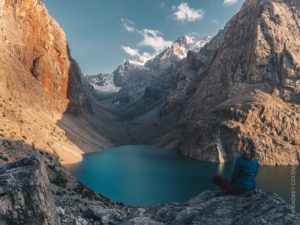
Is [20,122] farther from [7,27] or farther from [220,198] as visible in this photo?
[220,198]

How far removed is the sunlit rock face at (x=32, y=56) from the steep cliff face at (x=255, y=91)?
64.0 m

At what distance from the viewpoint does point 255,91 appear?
157000mm

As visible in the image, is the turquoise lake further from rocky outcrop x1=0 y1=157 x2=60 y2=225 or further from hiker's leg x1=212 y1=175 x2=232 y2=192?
rocky outcrop x1=0 y1=157 x2=60 y2=225

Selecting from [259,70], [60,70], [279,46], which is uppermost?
[279,46]

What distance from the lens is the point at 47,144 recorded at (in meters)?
101

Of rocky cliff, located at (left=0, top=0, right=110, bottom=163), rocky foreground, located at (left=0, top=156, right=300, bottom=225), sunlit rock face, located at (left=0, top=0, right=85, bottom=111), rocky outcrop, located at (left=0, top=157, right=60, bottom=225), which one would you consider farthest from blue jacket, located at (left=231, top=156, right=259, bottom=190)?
sunlit rock face, located at (left=0, top=0, right=85, bottom=111)

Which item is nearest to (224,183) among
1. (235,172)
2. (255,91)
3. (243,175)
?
(235,172)

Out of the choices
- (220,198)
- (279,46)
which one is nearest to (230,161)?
(279,46)

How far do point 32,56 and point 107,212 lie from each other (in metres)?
140

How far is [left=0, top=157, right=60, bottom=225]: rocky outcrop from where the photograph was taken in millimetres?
10203

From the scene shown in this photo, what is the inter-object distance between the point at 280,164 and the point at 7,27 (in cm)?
11146

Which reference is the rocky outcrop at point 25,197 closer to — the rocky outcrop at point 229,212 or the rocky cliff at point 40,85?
the rocky outcrop at point 229,212

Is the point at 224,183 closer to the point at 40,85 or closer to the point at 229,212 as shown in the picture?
the point at 229,212

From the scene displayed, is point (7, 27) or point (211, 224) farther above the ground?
point (7, 27)
